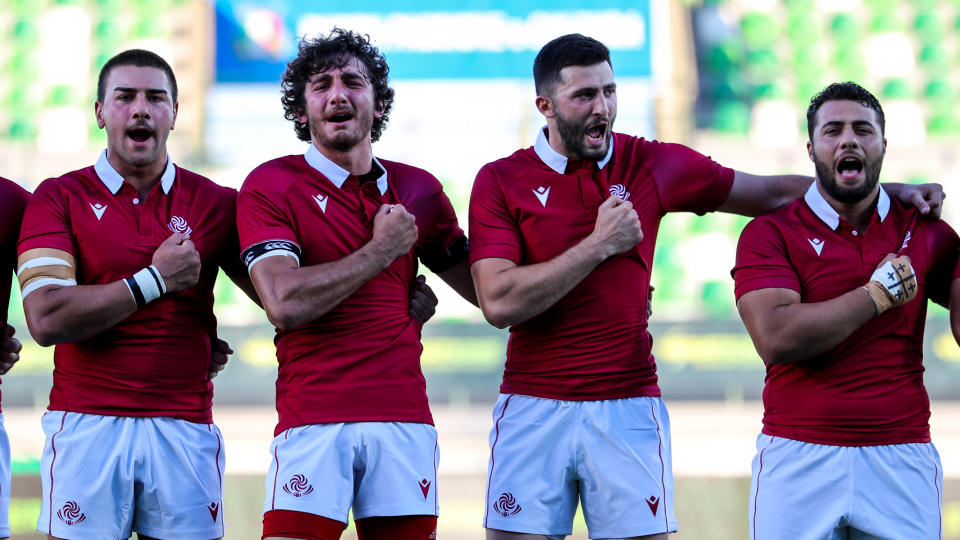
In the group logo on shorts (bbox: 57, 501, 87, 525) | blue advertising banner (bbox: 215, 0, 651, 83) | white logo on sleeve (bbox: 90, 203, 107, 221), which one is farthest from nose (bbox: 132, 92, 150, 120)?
blue advertising banner (bbox: 215, 0, 651, 83)

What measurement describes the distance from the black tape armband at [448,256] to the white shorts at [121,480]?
959 mm

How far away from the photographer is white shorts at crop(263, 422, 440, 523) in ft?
10.8

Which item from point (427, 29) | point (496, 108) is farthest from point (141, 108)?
point (427, 29)

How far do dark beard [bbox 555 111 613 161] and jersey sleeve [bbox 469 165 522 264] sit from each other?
0.26m

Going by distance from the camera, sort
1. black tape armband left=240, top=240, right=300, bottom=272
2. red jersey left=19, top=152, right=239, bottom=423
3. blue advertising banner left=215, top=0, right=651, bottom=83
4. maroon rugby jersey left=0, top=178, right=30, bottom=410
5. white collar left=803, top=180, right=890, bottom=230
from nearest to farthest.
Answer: black tape armband left=240, top=240, right=300, bottom=272
red jersey left=19, top=152, right=239, bottom=423
white collar left=803, top=180, right=890, bottom=230
maroon rugby jersey left=0, top=178, right=30, bottom=410
blue advertising banner left=215, top=0, right=651, bottom=83

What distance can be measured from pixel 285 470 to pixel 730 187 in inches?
67.5

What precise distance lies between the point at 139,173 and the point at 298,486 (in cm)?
118

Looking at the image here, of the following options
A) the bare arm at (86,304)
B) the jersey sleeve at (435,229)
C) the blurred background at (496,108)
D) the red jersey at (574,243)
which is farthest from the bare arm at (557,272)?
the blurred background at (496,108)

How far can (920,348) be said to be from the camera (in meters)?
3.61

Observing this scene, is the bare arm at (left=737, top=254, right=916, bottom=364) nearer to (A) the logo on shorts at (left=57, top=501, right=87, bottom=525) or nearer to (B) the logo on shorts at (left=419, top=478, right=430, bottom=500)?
(B) the logo on shorts at (left=419, top=478, right=430, bottom=500)

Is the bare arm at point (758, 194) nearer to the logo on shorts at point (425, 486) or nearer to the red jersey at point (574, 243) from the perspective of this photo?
the red jersey at point (574, 243)

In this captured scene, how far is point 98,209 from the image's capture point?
3.62m

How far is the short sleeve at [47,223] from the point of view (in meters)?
3.53

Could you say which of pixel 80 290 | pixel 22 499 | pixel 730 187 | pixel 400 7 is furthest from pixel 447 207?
pixel 400 7
